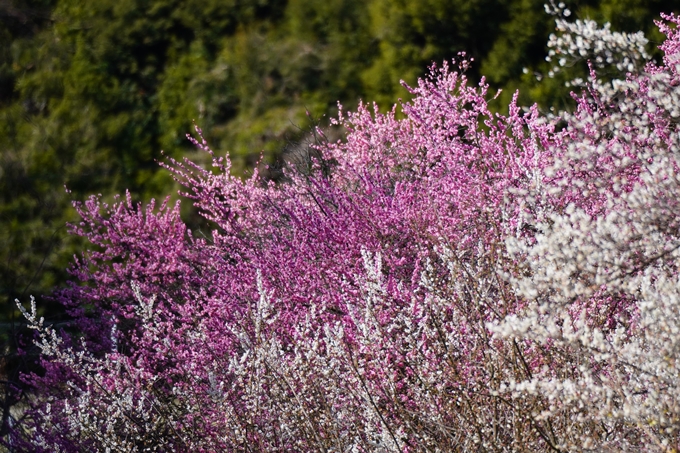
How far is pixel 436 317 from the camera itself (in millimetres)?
3738

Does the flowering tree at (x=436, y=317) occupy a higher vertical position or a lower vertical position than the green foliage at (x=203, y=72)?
lower

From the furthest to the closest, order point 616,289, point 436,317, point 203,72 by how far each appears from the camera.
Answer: point 203,72
point 436,317
point 616,289

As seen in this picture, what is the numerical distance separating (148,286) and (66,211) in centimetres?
717

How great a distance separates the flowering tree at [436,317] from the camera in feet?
9.27

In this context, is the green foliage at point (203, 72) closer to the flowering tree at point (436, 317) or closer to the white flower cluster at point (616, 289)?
the flowering tree at point (436, 317)

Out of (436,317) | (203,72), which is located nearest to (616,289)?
(436,317)

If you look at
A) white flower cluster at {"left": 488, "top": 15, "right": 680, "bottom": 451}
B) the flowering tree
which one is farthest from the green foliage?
white flower cluster at {"left": 488, "top": 15, "right": 680, "bottom": 451}

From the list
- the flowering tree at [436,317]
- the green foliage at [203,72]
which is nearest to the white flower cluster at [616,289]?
the flowering tree at [436,317]

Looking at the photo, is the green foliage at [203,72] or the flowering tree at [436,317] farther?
the green foliage at [203,72]

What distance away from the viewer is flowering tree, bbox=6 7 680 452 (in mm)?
2826

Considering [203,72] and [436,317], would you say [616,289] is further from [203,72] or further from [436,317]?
[203,72]

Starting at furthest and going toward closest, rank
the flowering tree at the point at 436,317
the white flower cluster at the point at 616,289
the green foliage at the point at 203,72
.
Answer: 1. the green foliage at the point at 203,72
2. the flowering tree at the point at 436,317
3. the white flower cluster at the point at 616,289

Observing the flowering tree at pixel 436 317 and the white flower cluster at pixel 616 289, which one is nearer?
the white flower cluster at pixel 616 289

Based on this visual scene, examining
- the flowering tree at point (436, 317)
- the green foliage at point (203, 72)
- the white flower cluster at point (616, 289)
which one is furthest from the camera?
the green foliage at point (203, 72)
